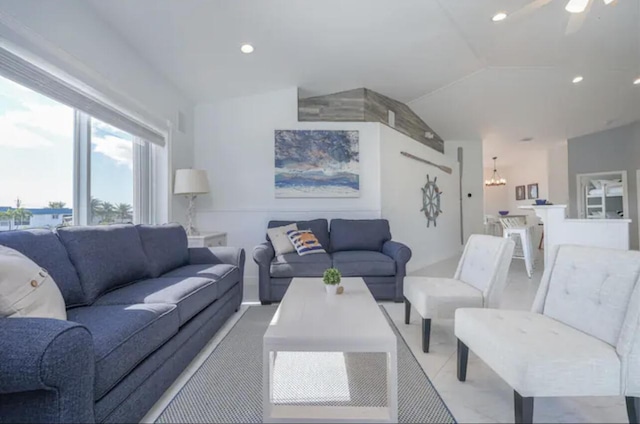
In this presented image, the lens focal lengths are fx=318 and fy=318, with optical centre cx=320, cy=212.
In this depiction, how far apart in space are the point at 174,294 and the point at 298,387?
920mm

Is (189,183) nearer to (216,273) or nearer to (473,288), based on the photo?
(216,273)

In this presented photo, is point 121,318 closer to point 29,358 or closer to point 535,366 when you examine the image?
point 29,358

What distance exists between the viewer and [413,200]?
532 centimetres

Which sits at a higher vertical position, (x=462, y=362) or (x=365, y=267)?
(x=365, y=267)

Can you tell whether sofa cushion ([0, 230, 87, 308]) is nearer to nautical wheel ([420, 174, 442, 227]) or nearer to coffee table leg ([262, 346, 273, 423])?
coffee table leg ([262, 346, 273, 423])

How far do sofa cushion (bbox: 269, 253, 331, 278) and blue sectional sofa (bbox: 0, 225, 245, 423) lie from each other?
17.7 inches

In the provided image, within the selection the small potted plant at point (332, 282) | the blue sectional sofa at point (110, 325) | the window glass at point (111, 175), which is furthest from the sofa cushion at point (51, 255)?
the small potted plant at point (332, 282)

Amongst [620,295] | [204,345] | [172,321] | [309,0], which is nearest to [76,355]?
[172,321]

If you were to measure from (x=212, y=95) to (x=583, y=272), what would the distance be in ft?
14.0

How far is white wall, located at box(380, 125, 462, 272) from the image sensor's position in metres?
4.77

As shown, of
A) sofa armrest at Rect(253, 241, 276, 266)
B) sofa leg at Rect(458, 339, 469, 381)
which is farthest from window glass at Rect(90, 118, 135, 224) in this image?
sofa leg at Rect(458, 339, 469, 381)

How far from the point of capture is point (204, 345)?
2.24 m

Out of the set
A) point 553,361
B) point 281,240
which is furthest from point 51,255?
point 553,361

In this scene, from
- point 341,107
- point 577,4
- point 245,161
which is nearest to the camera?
point 577,4
